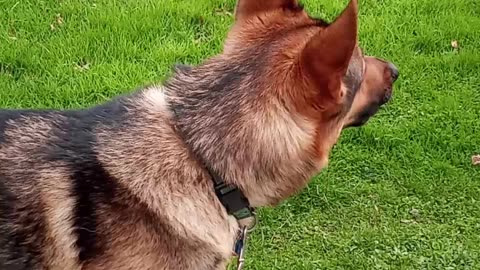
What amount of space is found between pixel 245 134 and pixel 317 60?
40cm

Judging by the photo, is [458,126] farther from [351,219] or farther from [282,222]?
[282,222]

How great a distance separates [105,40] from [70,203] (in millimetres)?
2745

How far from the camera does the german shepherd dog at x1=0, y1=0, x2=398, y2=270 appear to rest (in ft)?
9.45

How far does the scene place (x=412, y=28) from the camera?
229 inches

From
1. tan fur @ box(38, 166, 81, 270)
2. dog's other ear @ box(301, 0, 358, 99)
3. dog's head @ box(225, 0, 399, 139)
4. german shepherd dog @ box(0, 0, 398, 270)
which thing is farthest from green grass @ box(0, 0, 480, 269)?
dog's other ear @ box(301, 0, 358, 99)

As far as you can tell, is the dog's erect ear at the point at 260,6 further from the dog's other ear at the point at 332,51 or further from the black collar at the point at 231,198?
the black collar at the point at 231,198

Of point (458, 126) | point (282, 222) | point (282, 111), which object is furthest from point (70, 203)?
point (458, 126)

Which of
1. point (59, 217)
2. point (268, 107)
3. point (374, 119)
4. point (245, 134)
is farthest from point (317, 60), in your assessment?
point (374, 119)

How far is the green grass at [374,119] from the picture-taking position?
4.34 m

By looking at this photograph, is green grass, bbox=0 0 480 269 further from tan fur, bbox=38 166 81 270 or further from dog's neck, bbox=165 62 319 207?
tan fur, bbox=38 166 81 270

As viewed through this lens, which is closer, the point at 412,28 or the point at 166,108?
the point at 166,108

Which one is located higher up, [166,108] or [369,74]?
[166,108]

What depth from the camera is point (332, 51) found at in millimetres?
2631

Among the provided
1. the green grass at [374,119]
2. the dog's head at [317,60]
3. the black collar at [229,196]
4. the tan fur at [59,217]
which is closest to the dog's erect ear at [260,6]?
the dog's head at [317,60]
